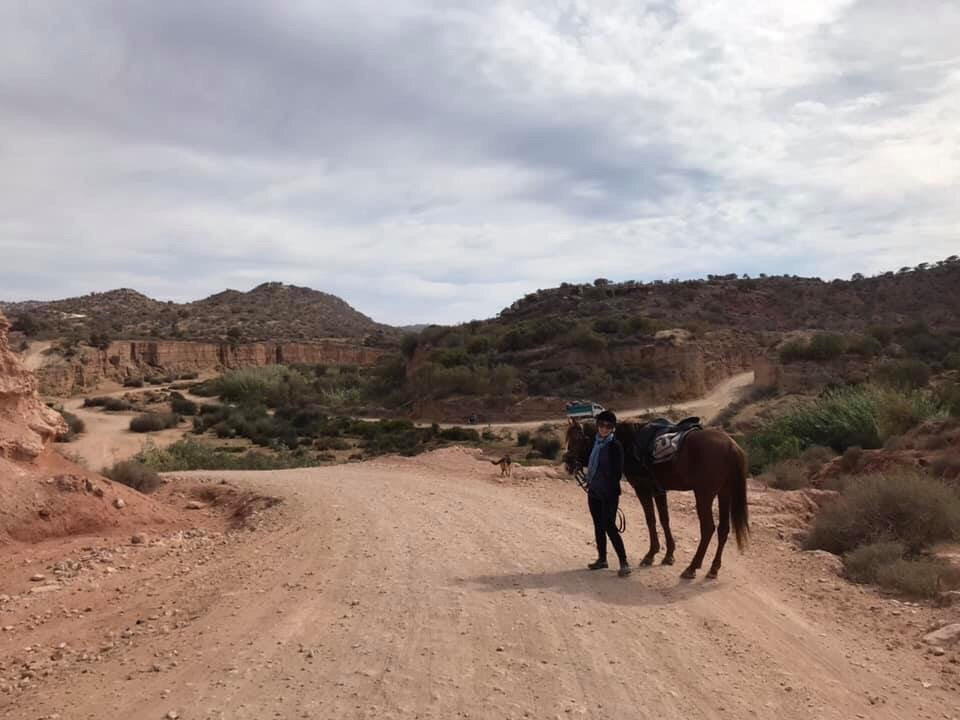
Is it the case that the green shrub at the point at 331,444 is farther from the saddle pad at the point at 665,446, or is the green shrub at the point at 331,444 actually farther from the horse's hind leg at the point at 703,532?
the horse's hind leg at the point at 703,532

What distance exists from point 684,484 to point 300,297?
124 metres

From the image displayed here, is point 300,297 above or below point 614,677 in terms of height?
above

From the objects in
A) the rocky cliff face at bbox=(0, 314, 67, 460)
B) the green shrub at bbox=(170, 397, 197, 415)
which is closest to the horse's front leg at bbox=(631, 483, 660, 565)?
the rocky cliff face at bbox=(0, 314, 67, 460)

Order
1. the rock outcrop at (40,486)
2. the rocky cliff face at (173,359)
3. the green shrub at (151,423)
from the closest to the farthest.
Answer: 1. the rock outcrop at (40,486)
2. the green shrub at (151,423)
3. the rocky cliff face at (173,359)

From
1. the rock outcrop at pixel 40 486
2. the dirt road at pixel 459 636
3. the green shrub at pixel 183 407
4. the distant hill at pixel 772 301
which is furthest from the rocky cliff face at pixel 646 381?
the dirt road at pixel 459 636

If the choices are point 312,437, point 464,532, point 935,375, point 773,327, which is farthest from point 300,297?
point 464,532

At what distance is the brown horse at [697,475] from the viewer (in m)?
8.00

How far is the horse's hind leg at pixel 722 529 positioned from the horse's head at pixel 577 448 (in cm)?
151

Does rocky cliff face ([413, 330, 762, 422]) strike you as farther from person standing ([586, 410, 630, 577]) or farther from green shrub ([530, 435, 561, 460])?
person standing ([586, 410, 630, 577])

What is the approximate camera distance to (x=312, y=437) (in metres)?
35.2

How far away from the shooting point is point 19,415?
1101 centimetres

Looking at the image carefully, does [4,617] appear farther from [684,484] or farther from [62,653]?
[684,484]

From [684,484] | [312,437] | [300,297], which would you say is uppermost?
[300,297]

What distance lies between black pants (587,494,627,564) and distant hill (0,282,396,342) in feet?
204
